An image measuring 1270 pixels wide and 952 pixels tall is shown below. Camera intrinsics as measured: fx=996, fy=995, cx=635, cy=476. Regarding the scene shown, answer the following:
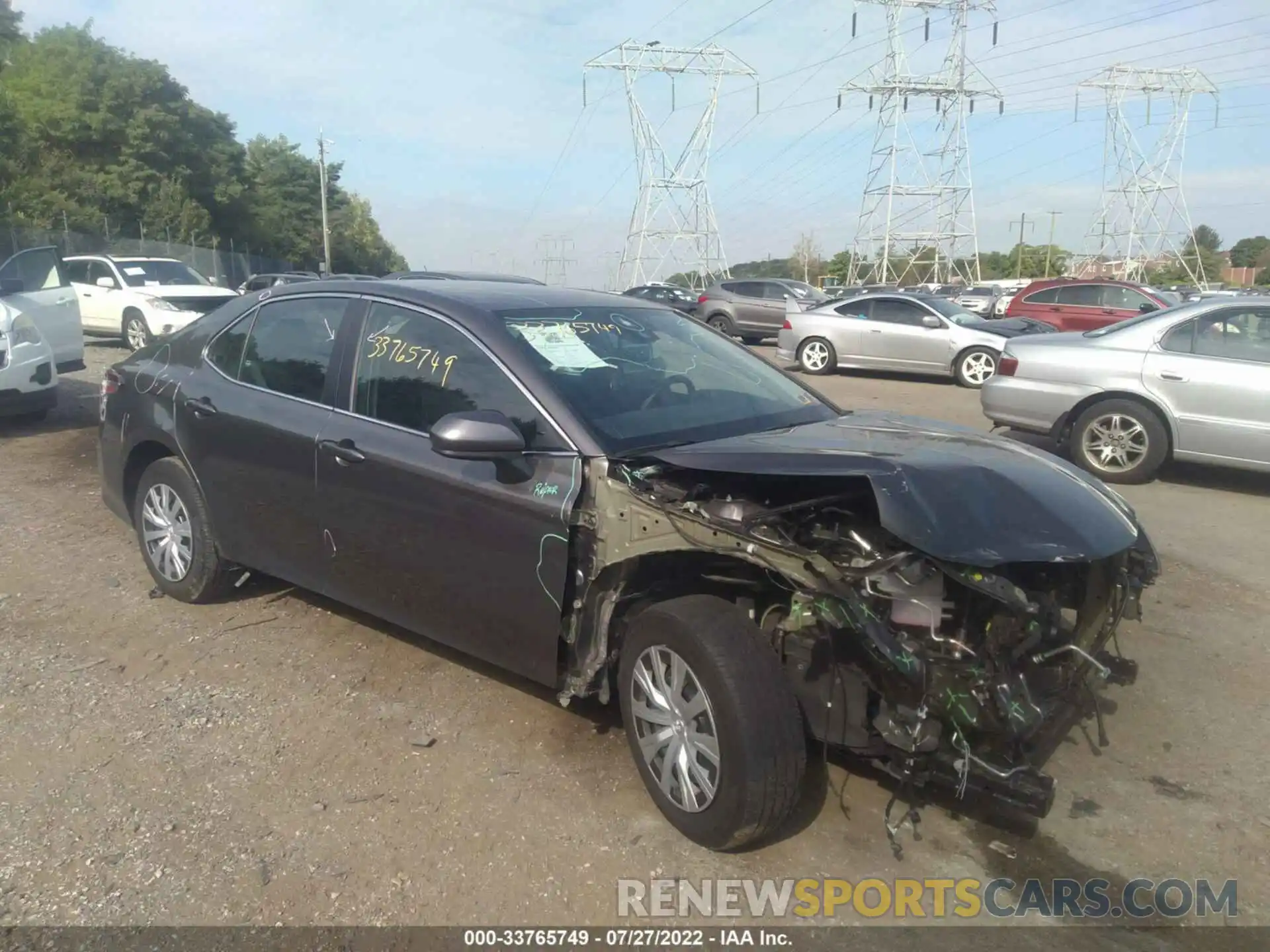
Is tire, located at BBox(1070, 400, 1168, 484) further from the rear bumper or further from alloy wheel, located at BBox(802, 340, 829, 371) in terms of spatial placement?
alloy wheel, located at BBox(802, 340, 829, 371)

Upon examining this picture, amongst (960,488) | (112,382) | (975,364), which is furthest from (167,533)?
(975,364)

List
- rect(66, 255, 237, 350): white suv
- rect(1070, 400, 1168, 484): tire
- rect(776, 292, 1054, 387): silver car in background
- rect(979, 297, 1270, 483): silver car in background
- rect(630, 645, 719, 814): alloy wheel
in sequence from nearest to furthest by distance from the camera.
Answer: rect(630, 645, 719, 814): alloy wheel
rect(979, 297, 1270, 483): silver car in background
rect(1070, 400, 1168, 484): tire
rect(776, 292, 1054, 387): silver car in background
rect(66, 255, 237, 350): white suv

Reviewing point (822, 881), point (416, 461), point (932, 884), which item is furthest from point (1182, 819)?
point (416, 461)

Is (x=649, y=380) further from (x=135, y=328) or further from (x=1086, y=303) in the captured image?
(x=1086, y=303)

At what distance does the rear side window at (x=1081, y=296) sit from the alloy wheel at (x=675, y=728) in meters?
18.4

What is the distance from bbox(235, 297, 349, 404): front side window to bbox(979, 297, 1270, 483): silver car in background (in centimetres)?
633

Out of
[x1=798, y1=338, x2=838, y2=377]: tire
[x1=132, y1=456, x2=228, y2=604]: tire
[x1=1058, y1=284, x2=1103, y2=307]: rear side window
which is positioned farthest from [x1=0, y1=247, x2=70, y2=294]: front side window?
[x1=1058, y1=284, x2=1103, y2=307]: rear side window

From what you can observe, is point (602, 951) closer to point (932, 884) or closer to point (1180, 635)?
point (932, 884)

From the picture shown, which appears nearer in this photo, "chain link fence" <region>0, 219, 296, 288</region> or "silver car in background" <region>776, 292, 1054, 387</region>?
"silver car in background" <region>776, 292, 1054, 387</region>

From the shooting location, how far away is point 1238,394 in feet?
25.0

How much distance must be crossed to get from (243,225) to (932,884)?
54.7 meters

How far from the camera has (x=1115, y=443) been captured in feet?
26.8

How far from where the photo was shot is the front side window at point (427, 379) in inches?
145

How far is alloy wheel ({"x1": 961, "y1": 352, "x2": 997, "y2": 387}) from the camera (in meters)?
15.4
